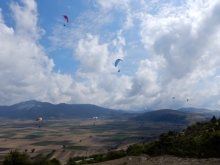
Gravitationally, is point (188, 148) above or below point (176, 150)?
above

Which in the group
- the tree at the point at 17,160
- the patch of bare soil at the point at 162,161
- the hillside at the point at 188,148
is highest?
the hillside at the point at 188,148

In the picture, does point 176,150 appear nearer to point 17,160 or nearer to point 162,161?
point 162,161

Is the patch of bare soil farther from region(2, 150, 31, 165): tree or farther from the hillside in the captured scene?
region(2, 150, 31, 165): tree

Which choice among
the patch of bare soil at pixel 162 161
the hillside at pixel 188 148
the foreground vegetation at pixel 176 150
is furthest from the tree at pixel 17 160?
the hillside at pixel 188 148

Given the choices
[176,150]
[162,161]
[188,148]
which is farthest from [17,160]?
[188,148]

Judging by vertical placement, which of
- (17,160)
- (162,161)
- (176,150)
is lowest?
(17,160)

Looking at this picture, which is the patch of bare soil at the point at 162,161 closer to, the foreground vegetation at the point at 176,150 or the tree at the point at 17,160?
the foreground vegetation at the point at 176,150

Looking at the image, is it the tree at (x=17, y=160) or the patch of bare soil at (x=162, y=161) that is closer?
the patch of bare soil at (x=162, y=161)

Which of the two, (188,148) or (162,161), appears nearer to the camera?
(162,161)

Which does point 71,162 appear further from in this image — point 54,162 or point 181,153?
point 181,153

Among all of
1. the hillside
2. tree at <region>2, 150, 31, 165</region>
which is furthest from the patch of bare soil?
tree at <region>2, 150, 31, 165</region>

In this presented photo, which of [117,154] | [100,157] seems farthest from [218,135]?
[100,157]
